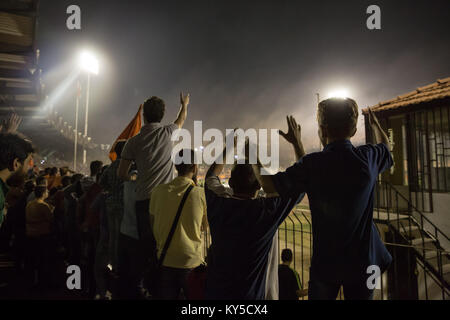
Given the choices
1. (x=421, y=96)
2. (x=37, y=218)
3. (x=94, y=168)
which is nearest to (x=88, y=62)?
(x=37, y=218)

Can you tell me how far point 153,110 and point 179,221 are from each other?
1173 mm

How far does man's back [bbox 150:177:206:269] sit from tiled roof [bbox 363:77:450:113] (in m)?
9.80

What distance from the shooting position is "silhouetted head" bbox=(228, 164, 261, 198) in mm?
1895

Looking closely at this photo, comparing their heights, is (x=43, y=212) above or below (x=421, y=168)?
below

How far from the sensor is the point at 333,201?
5.42 ft

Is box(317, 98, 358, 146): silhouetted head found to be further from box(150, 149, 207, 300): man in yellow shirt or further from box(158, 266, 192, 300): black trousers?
box(158, 266, 192, 300): black trousers

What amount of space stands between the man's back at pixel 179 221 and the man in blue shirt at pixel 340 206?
34.9 inches

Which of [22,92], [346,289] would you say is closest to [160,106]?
[346,289]

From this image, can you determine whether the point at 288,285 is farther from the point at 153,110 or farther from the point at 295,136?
the point at 153,110

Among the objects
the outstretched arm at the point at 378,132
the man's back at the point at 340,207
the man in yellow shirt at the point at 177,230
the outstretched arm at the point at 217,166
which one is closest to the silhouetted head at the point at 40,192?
the man in yellow shirt at the point at 177,230

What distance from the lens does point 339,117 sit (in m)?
1.80

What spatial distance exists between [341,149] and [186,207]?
1.40 metres

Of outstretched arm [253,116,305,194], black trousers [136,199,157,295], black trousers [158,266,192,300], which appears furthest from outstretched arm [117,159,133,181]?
outstretched arm [253,116,305,194]

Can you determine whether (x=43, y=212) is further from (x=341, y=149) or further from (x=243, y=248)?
(x=341, y=149)
